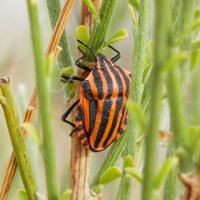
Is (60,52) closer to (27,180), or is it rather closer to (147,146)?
(27,180)

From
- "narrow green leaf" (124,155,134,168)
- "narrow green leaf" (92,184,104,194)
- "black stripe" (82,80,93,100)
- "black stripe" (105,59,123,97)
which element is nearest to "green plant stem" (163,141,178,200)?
"narrow green leaf" (124,155,134,168)

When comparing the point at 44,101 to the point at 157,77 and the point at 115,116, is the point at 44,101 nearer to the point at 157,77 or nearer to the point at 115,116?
the point at 157,77

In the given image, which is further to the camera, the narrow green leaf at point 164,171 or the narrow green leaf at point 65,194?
the narrow green leaf at point 65,194

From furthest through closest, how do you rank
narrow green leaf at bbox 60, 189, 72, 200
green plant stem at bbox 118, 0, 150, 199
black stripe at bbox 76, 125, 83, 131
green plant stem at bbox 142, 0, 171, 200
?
black stripe at bbox 76, 125, 83, 131
green plant stem at bbox 118, 0, 150, 199
narrow green leaf at bbox 60, 189, 72, 200
green plant stem at bbox 142, 0, 171, 200

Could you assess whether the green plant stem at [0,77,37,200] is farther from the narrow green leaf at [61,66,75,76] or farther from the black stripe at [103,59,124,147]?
the black stripe at [103,59,124,147]

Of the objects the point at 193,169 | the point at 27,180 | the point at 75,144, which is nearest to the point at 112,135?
the point at 75,144

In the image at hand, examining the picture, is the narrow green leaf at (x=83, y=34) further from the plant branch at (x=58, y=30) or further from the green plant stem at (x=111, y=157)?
the green plant stem at (x=111, y=157)

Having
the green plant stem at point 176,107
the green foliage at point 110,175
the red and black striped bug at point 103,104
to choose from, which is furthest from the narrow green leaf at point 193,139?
the red and black striped bug at point 103,104

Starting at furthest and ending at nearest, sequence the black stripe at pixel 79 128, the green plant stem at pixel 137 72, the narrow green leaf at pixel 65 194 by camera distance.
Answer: the black stripe at pixel 79 128 → the green plant stem at pixel 137 72 → the narrow green leaf at pixel 65 194
